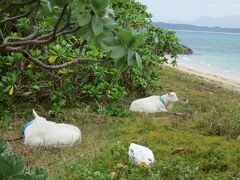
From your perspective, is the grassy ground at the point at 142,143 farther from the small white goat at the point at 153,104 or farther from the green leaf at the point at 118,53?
the green leaf at the point at 118,53

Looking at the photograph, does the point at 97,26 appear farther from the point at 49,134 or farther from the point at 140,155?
the point at 49,134

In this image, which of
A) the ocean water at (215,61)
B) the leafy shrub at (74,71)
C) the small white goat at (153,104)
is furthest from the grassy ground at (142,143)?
the ocean water at (215,61)

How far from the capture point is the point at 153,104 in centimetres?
863

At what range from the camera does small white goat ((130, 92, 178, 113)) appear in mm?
8477

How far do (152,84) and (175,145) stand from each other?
404 cm

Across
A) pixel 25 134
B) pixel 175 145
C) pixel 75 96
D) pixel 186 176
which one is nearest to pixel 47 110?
pixel 75 96

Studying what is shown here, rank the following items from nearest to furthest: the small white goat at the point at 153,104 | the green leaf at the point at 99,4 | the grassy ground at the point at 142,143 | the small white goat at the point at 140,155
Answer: the green leaf at the point at 99,4 < the grassy ground at the point at 142,143 < the small white goat at the point at 140,155 < the small white goat at the point at 153,104

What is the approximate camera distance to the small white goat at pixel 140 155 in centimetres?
520

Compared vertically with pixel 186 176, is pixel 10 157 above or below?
above

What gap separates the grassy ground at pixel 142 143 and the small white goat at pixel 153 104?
0.18 meters

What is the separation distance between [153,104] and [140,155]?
3459 mm

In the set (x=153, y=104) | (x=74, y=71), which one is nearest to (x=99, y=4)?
(x=74, y=71)

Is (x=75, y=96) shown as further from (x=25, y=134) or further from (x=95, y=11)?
(x=95, y=11)

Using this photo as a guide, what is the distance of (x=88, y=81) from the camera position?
8.38 meters
